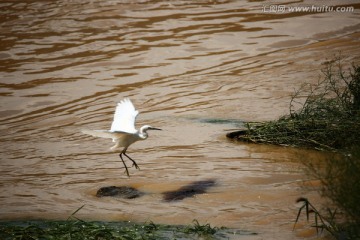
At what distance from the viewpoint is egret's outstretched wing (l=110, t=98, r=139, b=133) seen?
7.41 meters

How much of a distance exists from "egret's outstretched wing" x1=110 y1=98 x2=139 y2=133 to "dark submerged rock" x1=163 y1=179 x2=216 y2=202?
88 centimetres

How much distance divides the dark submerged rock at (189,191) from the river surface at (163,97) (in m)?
0.07

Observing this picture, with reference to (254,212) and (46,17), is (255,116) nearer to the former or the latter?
(254,212)

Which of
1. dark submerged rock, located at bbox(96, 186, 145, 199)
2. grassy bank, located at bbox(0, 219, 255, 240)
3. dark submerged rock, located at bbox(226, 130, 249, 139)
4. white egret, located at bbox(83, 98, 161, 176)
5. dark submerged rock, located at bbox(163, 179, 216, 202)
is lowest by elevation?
dark submerged rock, located at bbox(163, 179, 216, 202)

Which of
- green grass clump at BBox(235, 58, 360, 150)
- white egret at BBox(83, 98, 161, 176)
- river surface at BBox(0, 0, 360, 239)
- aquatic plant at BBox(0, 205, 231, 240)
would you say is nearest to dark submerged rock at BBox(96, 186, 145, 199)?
river surface at BBox(0, 0, 360, 239)

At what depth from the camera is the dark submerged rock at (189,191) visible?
7395 millimetres

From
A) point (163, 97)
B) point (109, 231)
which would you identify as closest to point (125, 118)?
point (109, 231)

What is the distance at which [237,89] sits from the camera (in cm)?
1159

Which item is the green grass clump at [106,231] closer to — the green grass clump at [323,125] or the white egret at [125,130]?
the white egret at [125,130]

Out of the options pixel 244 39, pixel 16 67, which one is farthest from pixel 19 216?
pixel 244 39

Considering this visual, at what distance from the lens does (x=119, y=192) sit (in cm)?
759

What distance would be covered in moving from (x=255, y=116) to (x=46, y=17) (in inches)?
341
